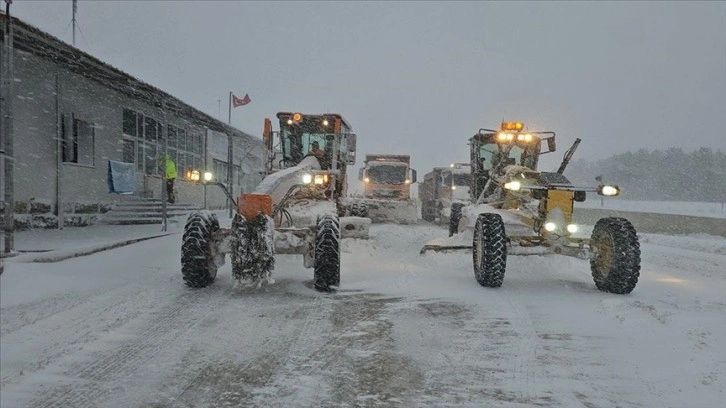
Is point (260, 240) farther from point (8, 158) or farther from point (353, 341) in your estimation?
point (8, 158)

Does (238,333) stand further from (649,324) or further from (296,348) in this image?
(649,324)

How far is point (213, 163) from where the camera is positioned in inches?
1088

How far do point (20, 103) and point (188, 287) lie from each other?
8.50m

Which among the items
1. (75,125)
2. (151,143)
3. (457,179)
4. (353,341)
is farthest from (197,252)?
(457,179)

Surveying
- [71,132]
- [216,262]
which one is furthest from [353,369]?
[71,132]

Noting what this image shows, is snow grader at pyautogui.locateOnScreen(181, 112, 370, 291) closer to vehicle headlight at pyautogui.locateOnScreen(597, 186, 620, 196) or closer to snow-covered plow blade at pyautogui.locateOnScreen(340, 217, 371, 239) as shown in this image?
snow-covered plow blade at pyautogui.locateOnScreen(340, 217, 371, 239)

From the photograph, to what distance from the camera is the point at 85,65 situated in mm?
12984

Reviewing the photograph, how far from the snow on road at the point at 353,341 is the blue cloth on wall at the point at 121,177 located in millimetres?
8948

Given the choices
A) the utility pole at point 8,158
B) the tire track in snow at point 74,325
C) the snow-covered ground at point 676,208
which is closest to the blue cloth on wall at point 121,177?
the utility pole at point 8,158

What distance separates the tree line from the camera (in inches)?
3219

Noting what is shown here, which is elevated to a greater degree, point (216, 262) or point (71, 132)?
point (71, 132)

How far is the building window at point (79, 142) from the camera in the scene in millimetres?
14039

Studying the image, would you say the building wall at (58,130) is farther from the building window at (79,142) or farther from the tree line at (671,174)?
the tree line at (671,174)

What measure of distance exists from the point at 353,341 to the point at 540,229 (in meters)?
4.41
